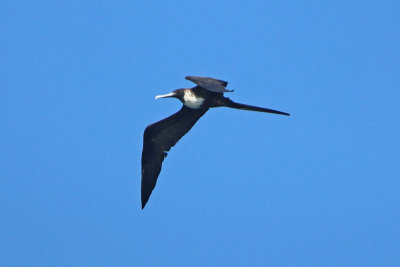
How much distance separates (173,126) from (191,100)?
0.89 m

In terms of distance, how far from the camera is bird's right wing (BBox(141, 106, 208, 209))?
1202 cm

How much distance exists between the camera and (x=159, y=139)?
12273 mm

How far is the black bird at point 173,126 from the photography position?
A: 11.3 metres

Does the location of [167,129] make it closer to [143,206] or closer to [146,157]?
→ [146,157]

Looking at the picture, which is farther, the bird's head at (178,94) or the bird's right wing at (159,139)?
the bird's right wing at (159,139)

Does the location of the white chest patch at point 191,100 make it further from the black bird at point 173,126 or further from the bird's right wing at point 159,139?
the bird's right wing at point 159,139

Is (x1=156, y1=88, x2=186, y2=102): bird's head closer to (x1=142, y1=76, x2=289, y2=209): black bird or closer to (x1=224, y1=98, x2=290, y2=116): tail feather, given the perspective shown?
(x1=142, y1=76, x2=289, y2=209): black bird

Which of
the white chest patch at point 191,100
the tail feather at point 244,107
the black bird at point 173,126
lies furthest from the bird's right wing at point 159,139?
the tail feather at point 244,107

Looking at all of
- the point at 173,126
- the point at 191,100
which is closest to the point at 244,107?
the point at 191,100

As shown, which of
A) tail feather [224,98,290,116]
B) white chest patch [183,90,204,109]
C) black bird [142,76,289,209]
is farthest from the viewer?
white chest patch [183,90,204,109]

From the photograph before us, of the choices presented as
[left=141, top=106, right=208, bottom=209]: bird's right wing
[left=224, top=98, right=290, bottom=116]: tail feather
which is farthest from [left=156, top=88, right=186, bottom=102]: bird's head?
[left=224, top=98, right=290, bottom=116]: tail feather

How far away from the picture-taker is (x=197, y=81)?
1002cm

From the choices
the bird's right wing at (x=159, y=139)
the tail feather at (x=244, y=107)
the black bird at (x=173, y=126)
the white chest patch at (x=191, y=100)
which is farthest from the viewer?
the bird's right wing at (x=159, y=139)

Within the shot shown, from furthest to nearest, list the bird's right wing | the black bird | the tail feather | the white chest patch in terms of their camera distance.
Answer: the bird's right wing → the white chest patch → the black bird → the tail feather
